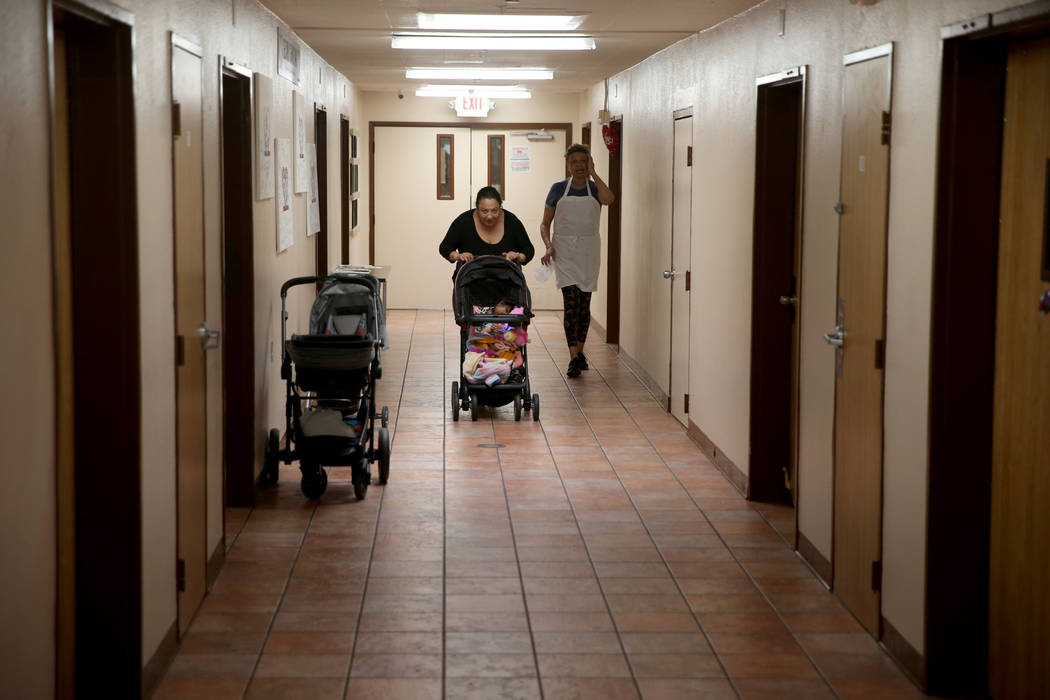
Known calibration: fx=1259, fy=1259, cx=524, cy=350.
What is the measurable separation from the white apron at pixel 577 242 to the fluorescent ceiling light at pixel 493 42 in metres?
1.95

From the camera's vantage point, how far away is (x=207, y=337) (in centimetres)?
464

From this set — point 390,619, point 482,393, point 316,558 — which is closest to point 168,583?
point 390,619

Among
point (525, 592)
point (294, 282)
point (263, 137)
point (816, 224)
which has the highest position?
point (263, 137)

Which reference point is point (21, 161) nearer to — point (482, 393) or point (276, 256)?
point (276, 256)

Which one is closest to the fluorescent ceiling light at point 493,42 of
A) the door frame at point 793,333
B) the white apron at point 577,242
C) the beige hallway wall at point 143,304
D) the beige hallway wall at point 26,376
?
the beige hallway wall at point 143,304

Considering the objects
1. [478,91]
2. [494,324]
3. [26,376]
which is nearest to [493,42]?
[494,324]

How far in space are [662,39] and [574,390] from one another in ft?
9.37

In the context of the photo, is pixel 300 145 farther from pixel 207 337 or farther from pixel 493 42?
pixel 207 337

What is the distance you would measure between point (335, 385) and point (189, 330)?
1.92m

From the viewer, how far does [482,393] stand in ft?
Answer: 27.6

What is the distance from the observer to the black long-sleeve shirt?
9359 millimetres

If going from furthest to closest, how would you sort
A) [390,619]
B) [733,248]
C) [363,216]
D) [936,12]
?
[363,216] → [733,248] → [390,619] → [936,12]

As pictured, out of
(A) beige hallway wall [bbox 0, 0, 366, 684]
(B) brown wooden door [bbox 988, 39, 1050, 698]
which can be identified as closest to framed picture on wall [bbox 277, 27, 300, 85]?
(A) beige hallway wall [bbox 0, 0, 366, 684]

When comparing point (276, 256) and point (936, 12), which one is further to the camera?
point (276, 256)
